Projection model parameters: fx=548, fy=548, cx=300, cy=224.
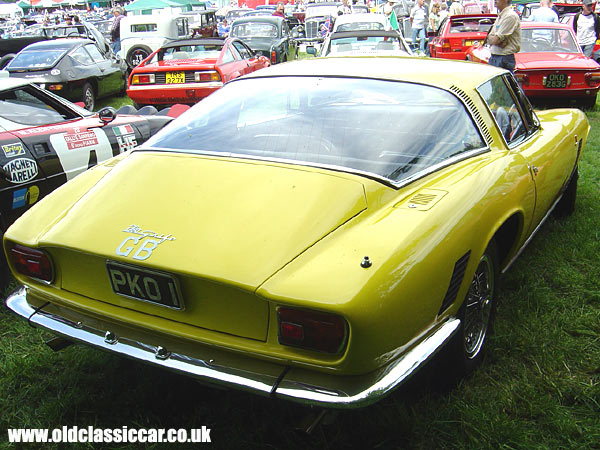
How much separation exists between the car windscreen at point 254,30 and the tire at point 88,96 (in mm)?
5450

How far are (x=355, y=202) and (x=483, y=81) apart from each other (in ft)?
4.58

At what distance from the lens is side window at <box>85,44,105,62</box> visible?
398 inches

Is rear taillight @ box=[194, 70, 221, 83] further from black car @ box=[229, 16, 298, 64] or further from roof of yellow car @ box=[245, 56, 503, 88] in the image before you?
black car @ box=[229, 16, 298, 64]

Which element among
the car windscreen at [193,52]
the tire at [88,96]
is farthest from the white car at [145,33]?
the car windscreen at [193,52]

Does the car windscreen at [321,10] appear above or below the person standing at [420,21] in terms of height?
below

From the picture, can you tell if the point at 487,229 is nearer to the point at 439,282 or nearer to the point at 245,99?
the point at 439,282

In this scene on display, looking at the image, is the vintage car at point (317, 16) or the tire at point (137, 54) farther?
the vintage car at point (317, 16)

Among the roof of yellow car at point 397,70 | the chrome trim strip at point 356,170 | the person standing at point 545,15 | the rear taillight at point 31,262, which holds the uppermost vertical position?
the roof of yellow car at point 397,70

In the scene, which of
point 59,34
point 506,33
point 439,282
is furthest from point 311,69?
point 59,34

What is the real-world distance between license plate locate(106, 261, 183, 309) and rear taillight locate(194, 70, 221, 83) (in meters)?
6.68

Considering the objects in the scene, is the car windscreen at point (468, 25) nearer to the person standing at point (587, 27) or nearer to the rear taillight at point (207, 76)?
the person standing at point (587, 27)


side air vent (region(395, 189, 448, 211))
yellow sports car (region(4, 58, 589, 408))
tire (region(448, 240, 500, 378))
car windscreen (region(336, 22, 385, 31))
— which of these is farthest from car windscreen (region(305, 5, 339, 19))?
side air vent (region(395, 189, 448, 211))

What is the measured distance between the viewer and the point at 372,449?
6.69ft

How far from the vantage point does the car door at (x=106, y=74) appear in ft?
33.0
